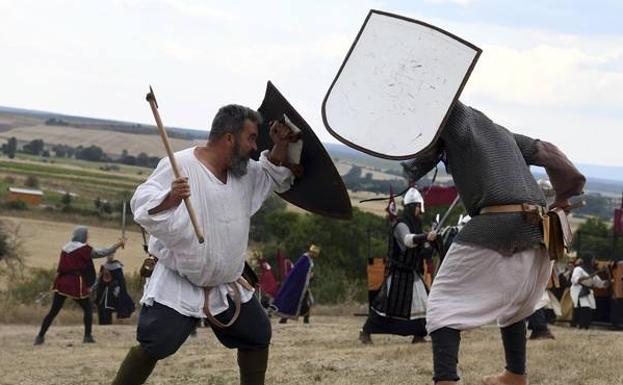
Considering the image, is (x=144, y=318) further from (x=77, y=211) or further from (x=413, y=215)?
(x=77, y=211)

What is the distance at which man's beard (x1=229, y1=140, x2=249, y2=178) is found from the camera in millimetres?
5613

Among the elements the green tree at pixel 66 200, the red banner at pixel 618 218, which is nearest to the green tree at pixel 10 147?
the green tree at pixel 66 200

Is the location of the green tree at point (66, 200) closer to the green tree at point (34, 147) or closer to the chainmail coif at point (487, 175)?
the green tree at point (34, 147)

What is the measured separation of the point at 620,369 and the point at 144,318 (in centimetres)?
377

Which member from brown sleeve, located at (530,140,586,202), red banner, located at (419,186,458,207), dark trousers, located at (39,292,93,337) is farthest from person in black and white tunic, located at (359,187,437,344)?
brown sleeve, located at (530,140,586,202)

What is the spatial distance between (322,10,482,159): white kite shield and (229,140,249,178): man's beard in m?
0.45

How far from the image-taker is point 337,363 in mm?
9188

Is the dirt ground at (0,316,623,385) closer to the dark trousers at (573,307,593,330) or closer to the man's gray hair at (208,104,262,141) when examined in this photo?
the man's gray hair at (208,104,262,141)

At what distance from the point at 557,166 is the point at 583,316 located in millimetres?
12807

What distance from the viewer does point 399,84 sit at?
18.1ft

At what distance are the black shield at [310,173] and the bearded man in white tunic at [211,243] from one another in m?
0.09

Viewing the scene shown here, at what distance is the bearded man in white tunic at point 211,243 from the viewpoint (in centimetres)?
542

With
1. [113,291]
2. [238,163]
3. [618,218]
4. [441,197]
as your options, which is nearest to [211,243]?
[238,163]

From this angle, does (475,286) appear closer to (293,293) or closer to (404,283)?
(404,283)
